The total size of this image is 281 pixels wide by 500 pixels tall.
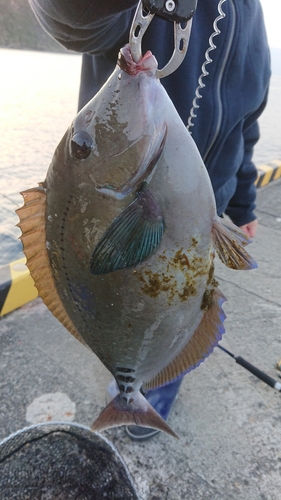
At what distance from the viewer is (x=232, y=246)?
1.13 m

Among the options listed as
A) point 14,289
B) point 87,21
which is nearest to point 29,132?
point 14,289

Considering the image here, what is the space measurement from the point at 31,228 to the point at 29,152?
6.24 metres

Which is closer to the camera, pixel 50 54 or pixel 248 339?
pixel 248 339

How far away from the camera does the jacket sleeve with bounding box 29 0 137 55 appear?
44.3 inches

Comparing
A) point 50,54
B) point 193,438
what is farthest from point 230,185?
point 50,54

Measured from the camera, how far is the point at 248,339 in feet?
9.34

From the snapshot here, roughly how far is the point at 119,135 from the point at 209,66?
Answer: 0.89 m

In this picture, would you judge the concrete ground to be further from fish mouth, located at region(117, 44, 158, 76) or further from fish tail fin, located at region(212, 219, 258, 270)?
fish mouth, located at region(117, 44, 158, 76)

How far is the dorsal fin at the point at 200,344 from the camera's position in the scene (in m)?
1.37

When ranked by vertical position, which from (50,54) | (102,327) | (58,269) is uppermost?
(58,269)

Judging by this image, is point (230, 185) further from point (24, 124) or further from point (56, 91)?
point (56, 91)

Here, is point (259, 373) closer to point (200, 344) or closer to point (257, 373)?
point (257, 373)

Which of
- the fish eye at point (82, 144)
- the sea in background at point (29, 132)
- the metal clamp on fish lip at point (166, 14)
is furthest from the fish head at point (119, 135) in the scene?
the sea in background at point (29, 132)

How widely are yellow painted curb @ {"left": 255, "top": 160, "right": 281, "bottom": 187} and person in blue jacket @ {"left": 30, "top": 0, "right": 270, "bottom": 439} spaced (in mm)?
4119
